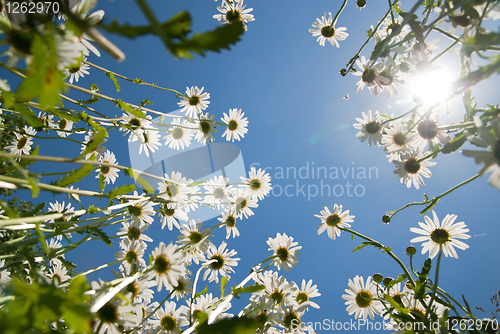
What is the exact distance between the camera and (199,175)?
7.98ft

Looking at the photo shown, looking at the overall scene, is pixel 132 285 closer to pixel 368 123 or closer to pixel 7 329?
pixel 7 329

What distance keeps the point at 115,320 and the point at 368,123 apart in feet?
6.83

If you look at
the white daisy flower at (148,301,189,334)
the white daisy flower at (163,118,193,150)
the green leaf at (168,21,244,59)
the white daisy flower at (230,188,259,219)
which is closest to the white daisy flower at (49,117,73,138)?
the white daisy flower at (163,118,193,150)

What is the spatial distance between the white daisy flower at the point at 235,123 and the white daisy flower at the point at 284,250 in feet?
4.21

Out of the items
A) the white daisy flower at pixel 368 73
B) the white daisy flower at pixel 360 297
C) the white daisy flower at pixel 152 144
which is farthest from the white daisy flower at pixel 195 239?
the white daisy flower at pixel 368 73

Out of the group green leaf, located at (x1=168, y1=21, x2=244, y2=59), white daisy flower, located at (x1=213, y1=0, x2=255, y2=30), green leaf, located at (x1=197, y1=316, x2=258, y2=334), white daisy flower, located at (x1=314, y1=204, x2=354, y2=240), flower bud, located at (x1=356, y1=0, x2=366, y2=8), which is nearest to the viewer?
green leaf, located at (x1=168, y1=21, x2=244, y2=59)

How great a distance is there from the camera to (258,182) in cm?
245

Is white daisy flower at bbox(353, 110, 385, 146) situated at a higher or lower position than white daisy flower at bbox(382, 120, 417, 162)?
higher

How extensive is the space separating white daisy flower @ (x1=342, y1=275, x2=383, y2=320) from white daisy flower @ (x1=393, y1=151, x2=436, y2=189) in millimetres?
830

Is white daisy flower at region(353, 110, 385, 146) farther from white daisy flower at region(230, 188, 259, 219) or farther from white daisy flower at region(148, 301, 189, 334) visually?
white daisy flower at region(148, 301, 189, 334)

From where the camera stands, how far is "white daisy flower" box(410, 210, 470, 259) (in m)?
1.57

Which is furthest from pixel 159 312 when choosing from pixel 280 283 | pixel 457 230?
pixel 457 230

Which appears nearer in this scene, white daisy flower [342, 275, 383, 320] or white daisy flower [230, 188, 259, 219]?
white daisy flower [342, 275, 383, 320]

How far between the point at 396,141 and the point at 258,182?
4.22ft
